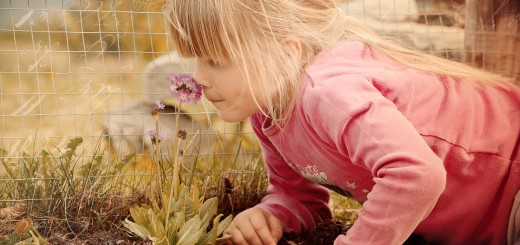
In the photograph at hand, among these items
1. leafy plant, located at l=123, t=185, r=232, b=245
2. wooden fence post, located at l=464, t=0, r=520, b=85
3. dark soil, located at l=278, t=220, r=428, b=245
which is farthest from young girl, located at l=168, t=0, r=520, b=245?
wooden fence post, located at l=464, t=0, r=520, b=85

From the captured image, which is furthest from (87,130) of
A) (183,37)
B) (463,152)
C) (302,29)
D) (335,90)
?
(463,152)

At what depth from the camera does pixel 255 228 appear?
207 centimetres

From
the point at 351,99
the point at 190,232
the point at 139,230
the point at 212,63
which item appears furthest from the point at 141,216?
the point at 351,99

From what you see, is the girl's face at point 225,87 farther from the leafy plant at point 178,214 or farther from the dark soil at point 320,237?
the dark soil at point 320,237

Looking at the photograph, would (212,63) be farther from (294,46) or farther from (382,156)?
(382,156)

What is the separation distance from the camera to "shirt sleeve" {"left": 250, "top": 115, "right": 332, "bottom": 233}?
84.9 inches

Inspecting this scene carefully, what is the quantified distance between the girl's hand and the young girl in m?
0.22

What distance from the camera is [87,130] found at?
239cm

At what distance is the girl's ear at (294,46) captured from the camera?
179 centimetres

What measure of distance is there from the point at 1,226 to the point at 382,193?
1.07 meters

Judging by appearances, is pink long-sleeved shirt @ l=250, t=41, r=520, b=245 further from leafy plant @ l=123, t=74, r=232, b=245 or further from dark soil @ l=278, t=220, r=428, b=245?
leafy plant @ l=123, t=74, r=232, b=245

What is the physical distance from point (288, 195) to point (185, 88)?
60 cm

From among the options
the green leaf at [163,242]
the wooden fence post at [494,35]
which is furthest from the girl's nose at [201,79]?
the wooden fence post at [494,35]

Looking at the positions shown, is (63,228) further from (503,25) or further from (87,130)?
(503,25)
